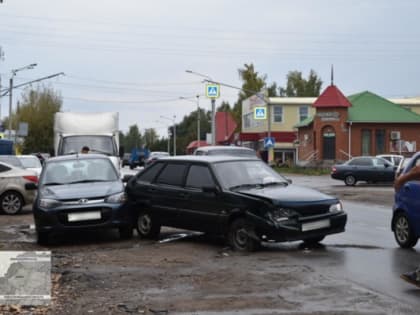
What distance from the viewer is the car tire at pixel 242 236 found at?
11312 millimetres

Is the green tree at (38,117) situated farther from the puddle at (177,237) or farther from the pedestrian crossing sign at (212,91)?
the puddle at (177,237)

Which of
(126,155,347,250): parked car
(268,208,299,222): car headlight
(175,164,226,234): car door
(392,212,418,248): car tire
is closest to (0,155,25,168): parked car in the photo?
(126,155,347,250): parked car

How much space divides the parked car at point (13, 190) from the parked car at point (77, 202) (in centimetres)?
514

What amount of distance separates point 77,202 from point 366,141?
155 feet

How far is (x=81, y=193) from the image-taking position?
513 inches

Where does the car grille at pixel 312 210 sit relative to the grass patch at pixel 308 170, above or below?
above

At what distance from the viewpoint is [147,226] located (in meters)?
13.4

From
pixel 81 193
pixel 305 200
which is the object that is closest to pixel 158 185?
pixel 81 193

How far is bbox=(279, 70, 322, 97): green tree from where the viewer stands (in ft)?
370

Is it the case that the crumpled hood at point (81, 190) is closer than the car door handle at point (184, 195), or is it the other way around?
the car door handle at point (184, 195)

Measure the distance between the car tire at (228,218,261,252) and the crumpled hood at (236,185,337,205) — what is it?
0.48m

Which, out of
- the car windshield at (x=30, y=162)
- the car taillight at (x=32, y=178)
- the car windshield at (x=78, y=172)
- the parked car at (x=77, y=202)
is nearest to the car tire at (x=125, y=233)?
the parked car at (x=77, y=202)

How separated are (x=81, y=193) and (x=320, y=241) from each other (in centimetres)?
424

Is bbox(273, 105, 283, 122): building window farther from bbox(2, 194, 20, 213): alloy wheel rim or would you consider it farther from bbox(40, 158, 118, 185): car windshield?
bbox(40, 158, 118, 185): car windshield
